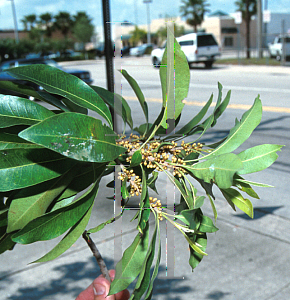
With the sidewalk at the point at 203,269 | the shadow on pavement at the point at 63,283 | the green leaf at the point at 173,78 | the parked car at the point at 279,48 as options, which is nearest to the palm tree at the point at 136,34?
the green leaf at the point at 173,78

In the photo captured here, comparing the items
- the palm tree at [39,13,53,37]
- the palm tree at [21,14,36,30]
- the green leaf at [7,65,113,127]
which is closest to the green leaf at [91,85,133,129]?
the green leaf at [7,65,113,127]

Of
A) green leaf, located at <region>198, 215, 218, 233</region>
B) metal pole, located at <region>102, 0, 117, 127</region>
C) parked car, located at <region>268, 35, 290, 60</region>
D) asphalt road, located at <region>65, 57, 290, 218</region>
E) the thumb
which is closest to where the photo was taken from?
green leaf, located at <region>198, 215, 218, 233</region>

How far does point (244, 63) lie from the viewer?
88.4 feet

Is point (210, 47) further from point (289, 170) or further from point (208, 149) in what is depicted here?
point (208, 149)

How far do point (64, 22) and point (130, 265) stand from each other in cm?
8098

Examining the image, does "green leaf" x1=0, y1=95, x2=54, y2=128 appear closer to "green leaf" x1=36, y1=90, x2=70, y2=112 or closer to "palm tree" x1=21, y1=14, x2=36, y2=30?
"green leaf" x1=36, y1=90, x2=70, y2=112

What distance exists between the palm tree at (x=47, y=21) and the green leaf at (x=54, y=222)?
81012 millimetres

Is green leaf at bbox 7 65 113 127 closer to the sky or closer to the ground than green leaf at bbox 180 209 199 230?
closer to the sky

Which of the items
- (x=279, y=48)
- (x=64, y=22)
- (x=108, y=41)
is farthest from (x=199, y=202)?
(x=64, y=22)

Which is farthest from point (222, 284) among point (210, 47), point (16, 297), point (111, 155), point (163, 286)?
point (210, 47)

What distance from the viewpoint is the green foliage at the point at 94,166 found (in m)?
1.01

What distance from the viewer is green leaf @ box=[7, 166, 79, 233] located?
111 centimetres

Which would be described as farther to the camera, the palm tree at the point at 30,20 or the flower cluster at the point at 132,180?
A: the palm tree at the point at 30,20

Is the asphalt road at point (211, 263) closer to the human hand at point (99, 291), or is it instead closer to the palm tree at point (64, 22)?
the human hand at point (99, 291)
